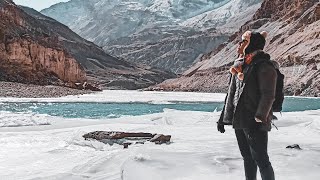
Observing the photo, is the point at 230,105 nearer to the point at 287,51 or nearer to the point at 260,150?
the point at 260,150

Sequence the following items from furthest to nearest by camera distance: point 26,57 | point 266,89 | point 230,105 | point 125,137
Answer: point 26,57 < point 125,137 < point 230,105 < point 266,89

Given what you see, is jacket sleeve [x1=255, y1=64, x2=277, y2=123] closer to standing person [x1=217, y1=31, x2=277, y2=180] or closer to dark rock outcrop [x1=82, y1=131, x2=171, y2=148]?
standing person [x1=217, y1=31, x2=277, y2=180]

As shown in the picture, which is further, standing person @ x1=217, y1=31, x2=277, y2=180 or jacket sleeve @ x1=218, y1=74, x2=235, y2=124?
jacket sleeve @ x1=218, y1=74, x2=235, y2=124

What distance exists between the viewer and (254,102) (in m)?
4.46

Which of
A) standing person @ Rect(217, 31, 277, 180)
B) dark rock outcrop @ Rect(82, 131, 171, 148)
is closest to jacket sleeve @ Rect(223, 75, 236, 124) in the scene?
standing person @ Rect(217, 31, 277, 180)

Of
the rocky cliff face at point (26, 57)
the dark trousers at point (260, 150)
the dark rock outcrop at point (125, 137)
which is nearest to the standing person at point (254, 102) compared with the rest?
the dark trousers at point (260, 150)

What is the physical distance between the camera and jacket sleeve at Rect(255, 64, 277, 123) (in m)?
4.31

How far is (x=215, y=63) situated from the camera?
361ft

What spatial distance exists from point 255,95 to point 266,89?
0.16 metres

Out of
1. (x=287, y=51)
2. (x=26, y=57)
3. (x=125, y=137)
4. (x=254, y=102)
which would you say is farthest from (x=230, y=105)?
(x=287, y=51)

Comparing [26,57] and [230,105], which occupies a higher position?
[26,57]

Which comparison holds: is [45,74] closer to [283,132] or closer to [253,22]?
[283,132]

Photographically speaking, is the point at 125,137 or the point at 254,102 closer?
the point at 254,102

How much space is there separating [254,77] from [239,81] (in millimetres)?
221
